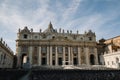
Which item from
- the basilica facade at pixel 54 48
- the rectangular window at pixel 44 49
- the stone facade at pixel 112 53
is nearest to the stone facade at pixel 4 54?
the basilica facade at pixel 54 48

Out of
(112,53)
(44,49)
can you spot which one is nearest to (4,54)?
(44,49)

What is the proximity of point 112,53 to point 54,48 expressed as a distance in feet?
65.9

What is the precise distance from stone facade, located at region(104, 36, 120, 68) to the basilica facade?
5107 millimetres

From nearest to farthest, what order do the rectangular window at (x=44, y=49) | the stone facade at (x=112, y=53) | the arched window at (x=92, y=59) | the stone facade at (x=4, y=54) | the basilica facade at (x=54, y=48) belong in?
1. the stone facade at (x=4, y=54)
2. the stone facade at (x=112, y=53)
3. the basilica facade at (x=54, y=48)
4. the rectangular window at (x=44, y=49)
5. the arched window at (x=92, y=59)

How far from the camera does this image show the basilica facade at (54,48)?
56156 millimetres

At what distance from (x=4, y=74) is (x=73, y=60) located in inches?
1404

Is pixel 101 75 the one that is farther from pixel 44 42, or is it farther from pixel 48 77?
pixel 44 42

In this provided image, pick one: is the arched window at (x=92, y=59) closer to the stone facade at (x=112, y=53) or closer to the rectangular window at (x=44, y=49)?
the stone facade at (x=112, y=53)

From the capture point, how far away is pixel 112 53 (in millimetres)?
51250

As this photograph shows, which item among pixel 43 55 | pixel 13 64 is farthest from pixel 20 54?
pixel 43 55

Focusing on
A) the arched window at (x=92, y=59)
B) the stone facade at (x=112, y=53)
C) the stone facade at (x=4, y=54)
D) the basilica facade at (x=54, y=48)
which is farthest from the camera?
A: the arched window at (x=92, y=59)

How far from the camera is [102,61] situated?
58.5 meters

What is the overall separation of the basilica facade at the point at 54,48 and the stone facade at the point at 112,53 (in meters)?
5.11

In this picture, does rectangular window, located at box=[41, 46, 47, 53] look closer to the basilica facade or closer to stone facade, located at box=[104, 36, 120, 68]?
the basilica facade
